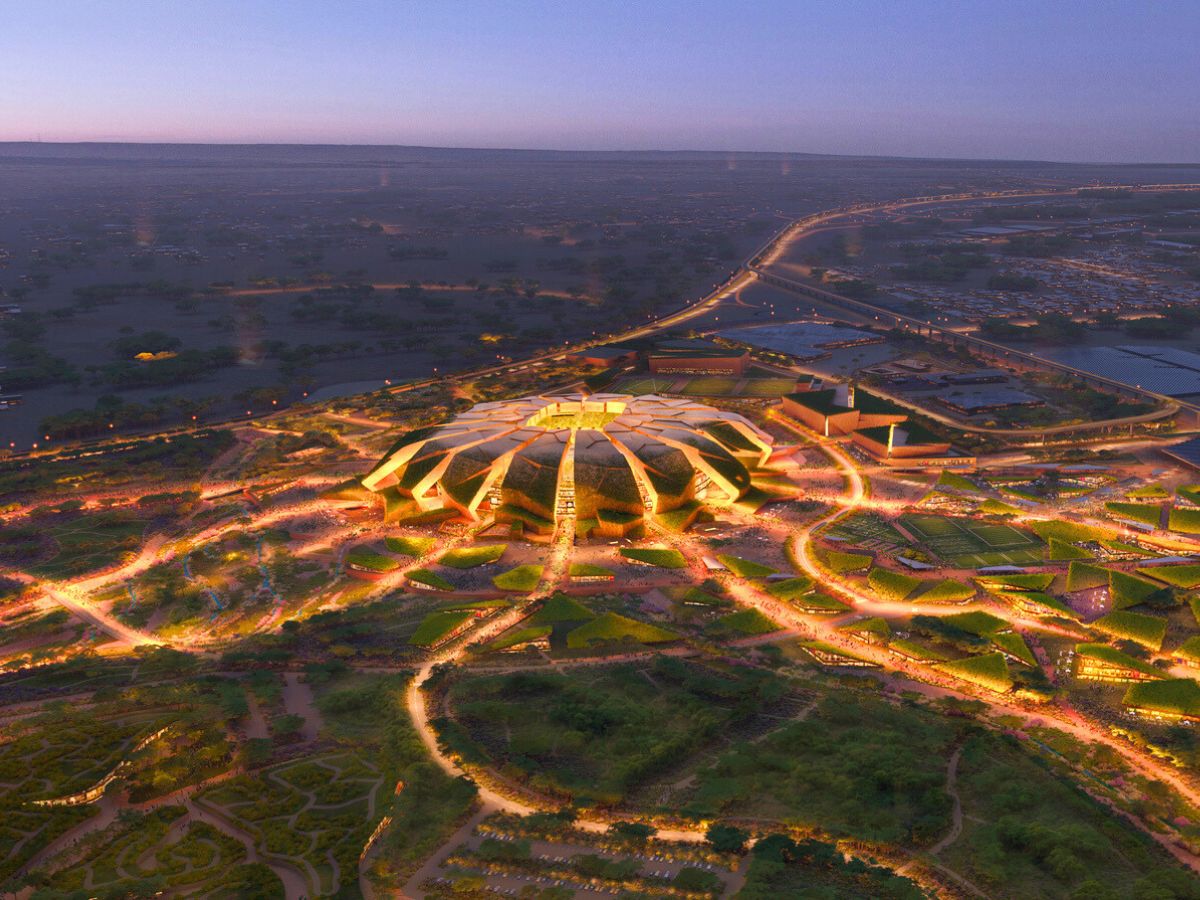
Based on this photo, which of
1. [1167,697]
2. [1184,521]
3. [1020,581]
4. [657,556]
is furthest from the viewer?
[1184,521]

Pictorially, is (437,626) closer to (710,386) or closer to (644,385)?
(644,385)

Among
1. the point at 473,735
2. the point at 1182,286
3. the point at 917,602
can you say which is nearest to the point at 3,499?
the point at 473,735

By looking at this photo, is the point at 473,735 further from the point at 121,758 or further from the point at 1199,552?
the point at 1199,552

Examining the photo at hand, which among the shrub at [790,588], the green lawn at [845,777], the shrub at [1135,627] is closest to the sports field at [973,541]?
the shrub at [1135,627]

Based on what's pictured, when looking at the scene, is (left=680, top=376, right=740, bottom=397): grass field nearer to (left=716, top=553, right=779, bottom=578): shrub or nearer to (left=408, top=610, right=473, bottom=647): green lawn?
(left=716, top=553, right=779, bottom=578): shrub

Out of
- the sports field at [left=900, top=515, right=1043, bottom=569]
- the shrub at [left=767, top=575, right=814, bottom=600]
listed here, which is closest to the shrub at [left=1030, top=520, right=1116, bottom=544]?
the sports field at [left=900, top=515, right=1043, bottom=569]

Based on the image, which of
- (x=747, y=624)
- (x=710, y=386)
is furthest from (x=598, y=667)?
(x=710, y=386)
